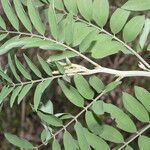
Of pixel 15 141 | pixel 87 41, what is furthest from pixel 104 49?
pixel 15 141

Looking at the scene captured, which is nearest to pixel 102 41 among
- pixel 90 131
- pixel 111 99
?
pixel 90 131

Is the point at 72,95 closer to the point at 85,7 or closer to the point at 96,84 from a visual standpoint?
the point at 96,84

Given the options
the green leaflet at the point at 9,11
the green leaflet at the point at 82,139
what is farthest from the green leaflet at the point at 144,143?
the green leaflet at the point at 9,11

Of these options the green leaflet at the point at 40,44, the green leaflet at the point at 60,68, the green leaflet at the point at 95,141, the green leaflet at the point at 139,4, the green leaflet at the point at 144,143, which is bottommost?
the green leaflet at the point at 144,143

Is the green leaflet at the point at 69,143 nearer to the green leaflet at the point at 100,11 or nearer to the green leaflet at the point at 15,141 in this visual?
the green leaflet at the point at 15,141

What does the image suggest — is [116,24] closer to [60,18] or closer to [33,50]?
[60,18]

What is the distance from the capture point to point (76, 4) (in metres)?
1.16

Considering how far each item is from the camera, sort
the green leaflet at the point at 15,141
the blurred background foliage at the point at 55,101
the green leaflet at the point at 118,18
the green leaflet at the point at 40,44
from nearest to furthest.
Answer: the green leaflet at the point at 40,44 → the green leaflet at the point at 118,18 → the green leaflet at the point at 15,141 → the blurred background foliage at the point at 55,101

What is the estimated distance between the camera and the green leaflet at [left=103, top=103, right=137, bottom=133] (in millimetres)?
1122

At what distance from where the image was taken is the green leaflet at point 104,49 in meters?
1.08

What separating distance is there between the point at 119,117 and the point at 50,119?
19 cm

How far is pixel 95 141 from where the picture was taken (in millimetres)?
1153

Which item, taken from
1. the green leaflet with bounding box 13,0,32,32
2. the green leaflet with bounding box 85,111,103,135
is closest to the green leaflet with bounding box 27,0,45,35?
the green leaflet with bounding box 13,0,32,32

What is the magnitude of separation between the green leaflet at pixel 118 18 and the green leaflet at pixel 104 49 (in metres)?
0.06
